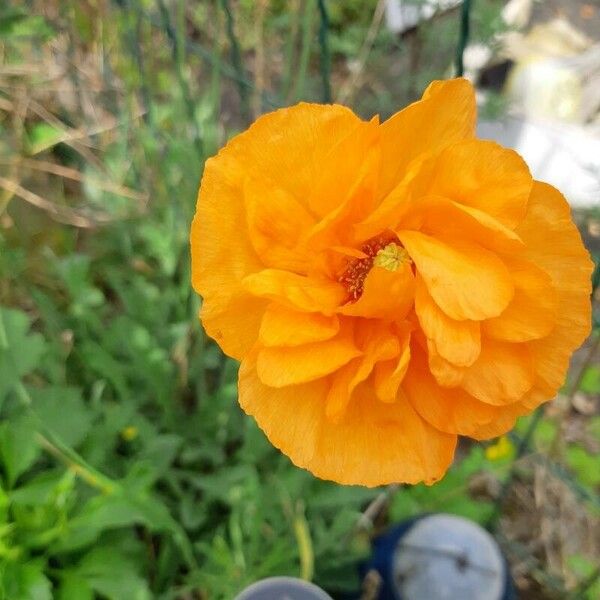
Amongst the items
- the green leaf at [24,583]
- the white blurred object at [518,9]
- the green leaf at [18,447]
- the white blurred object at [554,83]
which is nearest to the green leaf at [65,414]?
the green leaf at [18,447]

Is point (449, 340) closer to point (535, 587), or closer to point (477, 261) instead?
point (477, 261)

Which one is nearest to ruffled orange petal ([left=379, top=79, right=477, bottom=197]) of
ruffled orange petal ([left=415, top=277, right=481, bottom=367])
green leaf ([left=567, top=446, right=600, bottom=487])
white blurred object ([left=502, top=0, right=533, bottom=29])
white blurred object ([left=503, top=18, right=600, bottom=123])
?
ruffled orange petal ([left=415, top=277, right=481, bottom=367])

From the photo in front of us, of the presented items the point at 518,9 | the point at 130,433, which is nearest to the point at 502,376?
the point at 130,433

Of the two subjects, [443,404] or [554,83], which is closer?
[443,404]

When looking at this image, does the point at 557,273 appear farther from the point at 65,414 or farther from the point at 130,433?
the point at 130,433

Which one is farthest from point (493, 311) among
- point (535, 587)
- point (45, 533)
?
point (535, 587)

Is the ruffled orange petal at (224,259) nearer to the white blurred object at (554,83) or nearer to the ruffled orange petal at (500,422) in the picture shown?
the ruffled orange petal at (500,422)

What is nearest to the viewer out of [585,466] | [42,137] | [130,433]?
[130,433]
